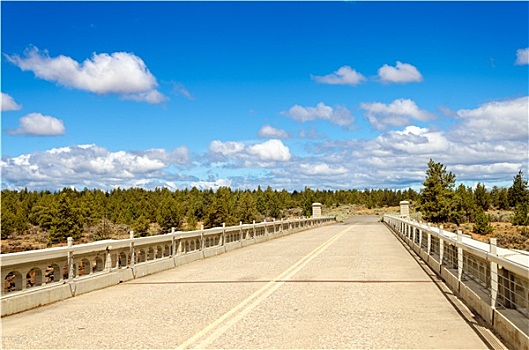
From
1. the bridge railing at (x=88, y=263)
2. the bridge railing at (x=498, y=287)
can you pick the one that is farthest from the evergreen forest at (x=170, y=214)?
the bridge railing at (x=498, y=287)

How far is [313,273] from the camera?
16344 mm

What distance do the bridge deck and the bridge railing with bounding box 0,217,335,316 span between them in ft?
1.21

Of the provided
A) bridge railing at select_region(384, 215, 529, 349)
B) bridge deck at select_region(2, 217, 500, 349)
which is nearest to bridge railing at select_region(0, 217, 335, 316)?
bridge deck at select_region(2, 217, 500, 349)

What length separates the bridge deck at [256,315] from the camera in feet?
26.4

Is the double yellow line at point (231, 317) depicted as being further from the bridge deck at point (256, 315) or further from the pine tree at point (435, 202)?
the pine tree at point (435, 202)

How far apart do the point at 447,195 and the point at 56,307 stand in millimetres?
95748

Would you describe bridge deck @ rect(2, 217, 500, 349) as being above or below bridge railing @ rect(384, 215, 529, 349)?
below

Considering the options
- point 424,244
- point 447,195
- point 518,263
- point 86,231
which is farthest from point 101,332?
point 86,231

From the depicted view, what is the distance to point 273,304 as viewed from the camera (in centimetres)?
1105

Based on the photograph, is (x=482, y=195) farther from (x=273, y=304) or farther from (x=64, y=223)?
(x=273, y=304)

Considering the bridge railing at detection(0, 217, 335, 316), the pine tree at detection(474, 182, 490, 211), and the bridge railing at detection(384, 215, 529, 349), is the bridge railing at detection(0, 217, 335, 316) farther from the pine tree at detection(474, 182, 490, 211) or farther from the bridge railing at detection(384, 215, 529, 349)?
the pine tree at detection(474, 182, 490, 211)

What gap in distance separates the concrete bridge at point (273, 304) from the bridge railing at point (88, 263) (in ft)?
0.12

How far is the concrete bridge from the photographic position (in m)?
8.04

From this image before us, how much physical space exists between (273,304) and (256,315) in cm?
120
